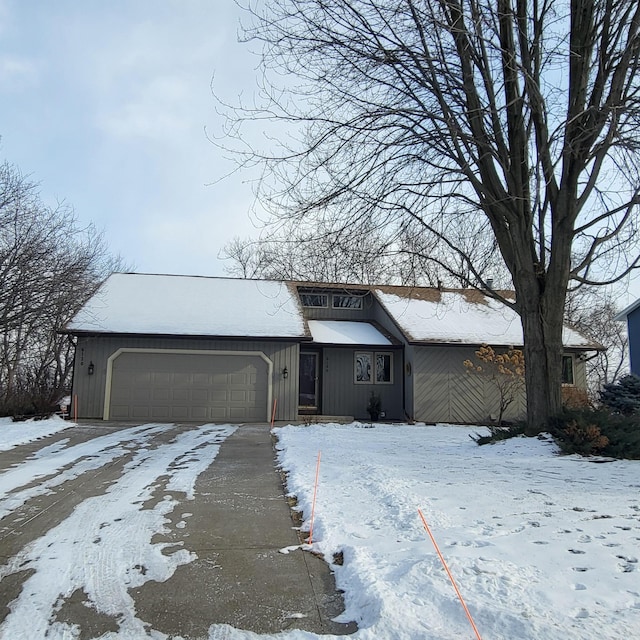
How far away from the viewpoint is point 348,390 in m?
17.1

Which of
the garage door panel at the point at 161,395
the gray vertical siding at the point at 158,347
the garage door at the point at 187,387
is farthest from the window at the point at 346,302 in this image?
the garage door panel at the point at 161,395

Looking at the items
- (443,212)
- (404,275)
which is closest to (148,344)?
(404,275)

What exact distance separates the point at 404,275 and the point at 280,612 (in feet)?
28.8

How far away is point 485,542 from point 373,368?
13648mm

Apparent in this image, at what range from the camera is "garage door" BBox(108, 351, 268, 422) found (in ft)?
48.5

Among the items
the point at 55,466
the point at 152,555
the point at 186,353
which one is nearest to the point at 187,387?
the point at 186,353

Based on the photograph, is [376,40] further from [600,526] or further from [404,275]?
[600,526]

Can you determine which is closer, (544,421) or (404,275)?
(544,421)

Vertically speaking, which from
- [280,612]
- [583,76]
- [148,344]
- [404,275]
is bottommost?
[280,612]

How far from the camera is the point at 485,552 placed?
3.50 metres

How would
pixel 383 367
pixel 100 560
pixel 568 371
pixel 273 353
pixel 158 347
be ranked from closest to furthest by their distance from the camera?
pixel 100 560 < pixel 158 347 < pixel 273 353 < pixel 568 371 < pixel 383 367

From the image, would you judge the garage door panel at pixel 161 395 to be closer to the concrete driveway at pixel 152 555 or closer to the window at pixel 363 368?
the window at pixel 363 368

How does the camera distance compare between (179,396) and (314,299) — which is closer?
(179,396)

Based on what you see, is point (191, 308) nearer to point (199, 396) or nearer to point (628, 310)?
point (199, 396)
